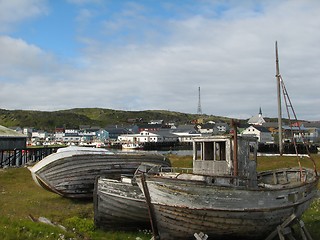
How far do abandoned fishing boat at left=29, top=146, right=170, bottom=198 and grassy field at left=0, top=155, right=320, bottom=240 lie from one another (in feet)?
2.49

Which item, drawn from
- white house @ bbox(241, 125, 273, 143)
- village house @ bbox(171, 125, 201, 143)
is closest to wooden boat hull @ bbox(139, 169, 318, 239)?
white house @ bbox(241, 125, 273, 143)

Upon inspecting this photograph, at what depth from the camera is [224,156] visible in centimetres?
1425

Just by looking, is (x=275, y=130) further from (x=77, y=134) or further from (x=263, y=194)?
(x=263, y=194)

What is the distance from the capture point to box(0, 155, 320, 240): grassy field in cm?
1120

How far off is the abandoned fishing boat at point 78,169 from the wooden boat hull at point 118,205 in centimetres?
455

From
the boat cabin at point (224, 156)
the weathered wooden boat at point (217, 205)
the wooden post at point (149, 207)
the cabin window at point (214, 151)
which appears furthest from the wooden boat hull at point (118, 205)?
the cabin window at point (214, 151)

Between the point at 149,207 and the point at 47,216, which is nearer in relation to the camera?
the point at 149,207

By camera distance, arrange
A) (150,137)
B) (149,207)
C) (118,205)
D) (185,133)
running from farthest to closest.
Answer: (185,133)
(150,137)
(118,205)
(149,207)

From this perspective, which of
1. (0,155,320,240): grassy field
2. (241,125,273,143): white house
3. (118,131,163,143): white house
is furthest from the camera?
(118,131,163,143): white house

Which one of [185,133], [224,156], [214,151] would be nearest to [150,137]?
[185,133]

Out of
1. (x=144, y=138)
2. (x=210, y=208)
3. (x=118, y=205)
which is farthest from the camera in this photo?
(x=144, y=138)

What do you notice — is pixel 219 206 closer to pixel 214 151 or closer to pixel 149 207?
pixel 149 207

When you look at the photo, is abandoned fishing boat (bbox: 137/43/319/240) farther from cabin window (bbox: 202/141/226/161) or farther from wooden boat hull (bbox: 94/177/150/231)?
wooden boat hull (bbox: 94/177/150/231)

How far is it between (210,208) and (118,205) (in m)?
4.11
